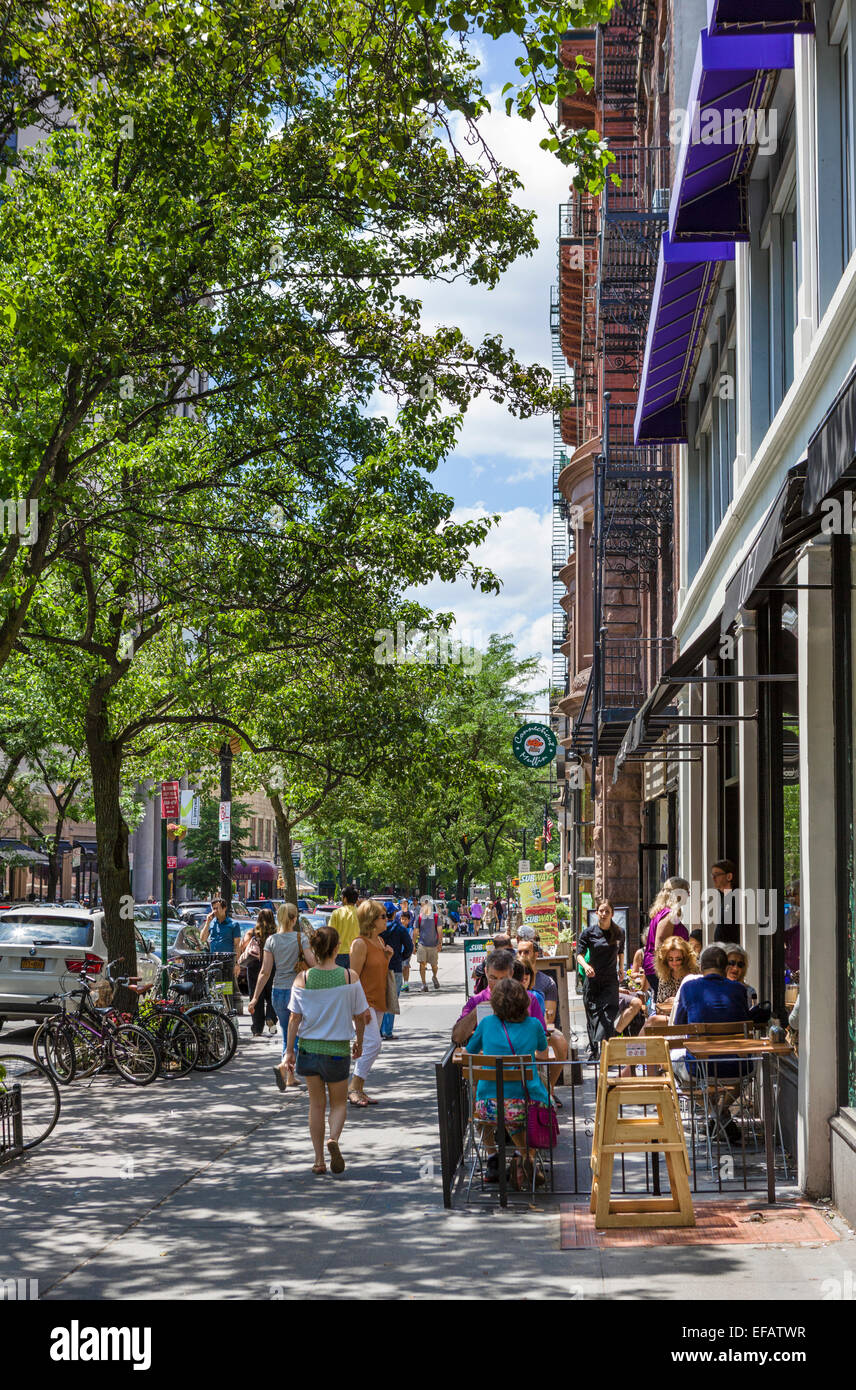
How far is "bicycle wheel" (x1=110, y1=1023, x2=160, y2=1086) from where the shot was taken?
1514 cm

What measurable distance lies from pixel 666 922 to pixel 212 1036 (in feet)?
17.3

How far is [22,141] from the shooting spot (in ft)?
202

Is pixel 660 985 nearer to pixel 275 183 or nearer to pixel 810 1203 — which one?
pixel 810 1203

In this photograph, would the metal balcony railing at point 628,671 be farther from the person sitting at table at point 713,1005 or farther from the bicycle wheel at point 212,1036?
→ the person sitting at table at point 713,1005

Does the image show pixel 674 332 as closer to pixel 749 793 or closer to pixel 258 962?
pixel 749 793

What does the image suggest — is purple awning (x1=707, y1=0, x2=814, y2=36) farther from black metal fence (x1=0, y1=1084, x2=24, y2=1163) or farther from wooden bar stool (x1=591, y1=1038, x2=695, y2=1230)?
black metal fence (x1=0, y1=1084, x2=24, y2=1163)

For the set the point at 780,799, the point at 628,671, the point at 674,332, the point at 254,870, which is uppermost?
the point at 674,332

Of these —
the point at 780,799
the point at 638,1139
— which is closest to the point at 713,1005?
the point at 638,1139

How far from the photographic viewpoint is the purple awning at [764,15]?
9.42 m

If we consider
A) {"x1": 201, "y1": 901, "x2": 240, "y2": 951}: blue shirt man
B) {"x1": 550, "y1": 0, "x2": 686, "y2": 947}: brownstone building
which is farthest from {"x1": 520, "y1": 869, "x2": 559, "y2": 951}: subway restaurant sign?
{"x1": 201, "y1": 901, "x2": 240, "y2": 951}: blue shirt man

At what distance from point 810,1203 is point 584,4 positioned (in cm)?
686

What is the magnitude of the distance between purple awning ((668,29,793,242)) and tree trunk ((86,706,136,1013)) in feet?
30.7

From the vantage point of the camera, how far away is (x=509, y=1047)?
9805 millimetres

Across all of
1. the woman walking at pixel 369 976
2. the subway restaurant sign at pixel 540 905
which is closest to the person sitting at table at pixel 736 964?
the woman walking at pixel 369 976
